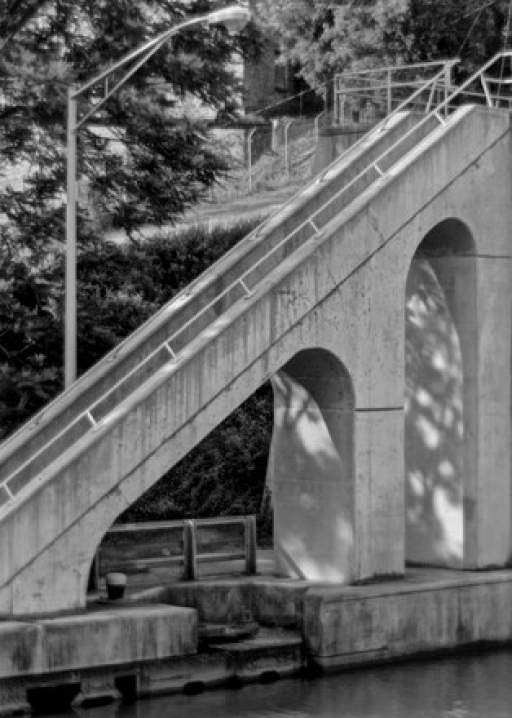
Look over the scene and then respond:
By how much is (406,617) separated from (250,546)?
275 centimetres

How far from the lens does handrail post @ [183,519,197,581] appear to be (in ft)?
82.2

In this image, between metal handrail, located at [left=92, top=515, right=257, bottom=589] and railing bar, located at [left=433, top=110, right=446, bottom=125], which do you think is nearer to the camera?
metal handrail, located at [left=92, top=515, right=257, bottom=589]

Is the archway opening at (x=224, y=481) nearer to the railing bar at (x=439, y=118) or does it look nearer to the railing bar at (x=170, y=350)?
the railing bar at (x=170, y=350)

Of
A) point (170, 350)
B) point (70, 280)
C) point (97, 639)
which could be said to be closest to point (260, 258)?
point (70, 280)

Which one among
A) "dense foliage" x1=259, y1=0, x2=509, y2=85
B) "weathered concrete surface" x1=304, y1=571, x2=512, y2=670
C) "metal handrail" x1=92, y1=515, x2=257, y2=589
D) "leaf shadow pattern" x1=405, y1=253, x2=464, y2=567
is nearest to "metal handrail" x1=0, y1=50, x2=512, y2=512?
"metal handrail" x1=92, y1=515, x2=257, y2=589

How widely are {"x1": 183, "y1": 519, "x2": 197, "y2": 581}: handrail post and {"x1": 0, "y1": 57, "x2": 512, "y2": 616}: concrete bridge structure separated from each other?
4.58 feet

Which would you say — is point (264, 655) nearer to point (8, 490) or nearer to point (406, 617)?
point (406, 617)

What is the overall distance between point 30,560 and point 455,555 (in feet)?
27.0

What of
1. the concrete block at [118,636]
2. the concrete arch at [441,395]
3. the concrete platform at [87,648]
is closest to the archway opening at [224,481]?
the concrete arch at [441,395]

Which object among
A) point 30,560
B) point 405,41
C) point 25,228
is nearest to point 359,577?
point 30,560

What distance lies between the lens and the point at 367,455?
82.3 ft

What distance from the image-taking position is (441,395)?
2723 cm

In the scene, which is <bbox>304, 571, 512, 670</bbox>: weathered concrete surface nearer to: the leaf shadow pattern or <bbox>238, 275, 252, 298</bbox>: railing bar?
the leaf shadow pattern

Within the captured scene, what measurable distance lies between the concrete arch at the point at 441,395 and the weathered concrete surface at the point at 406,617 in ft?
3.00
